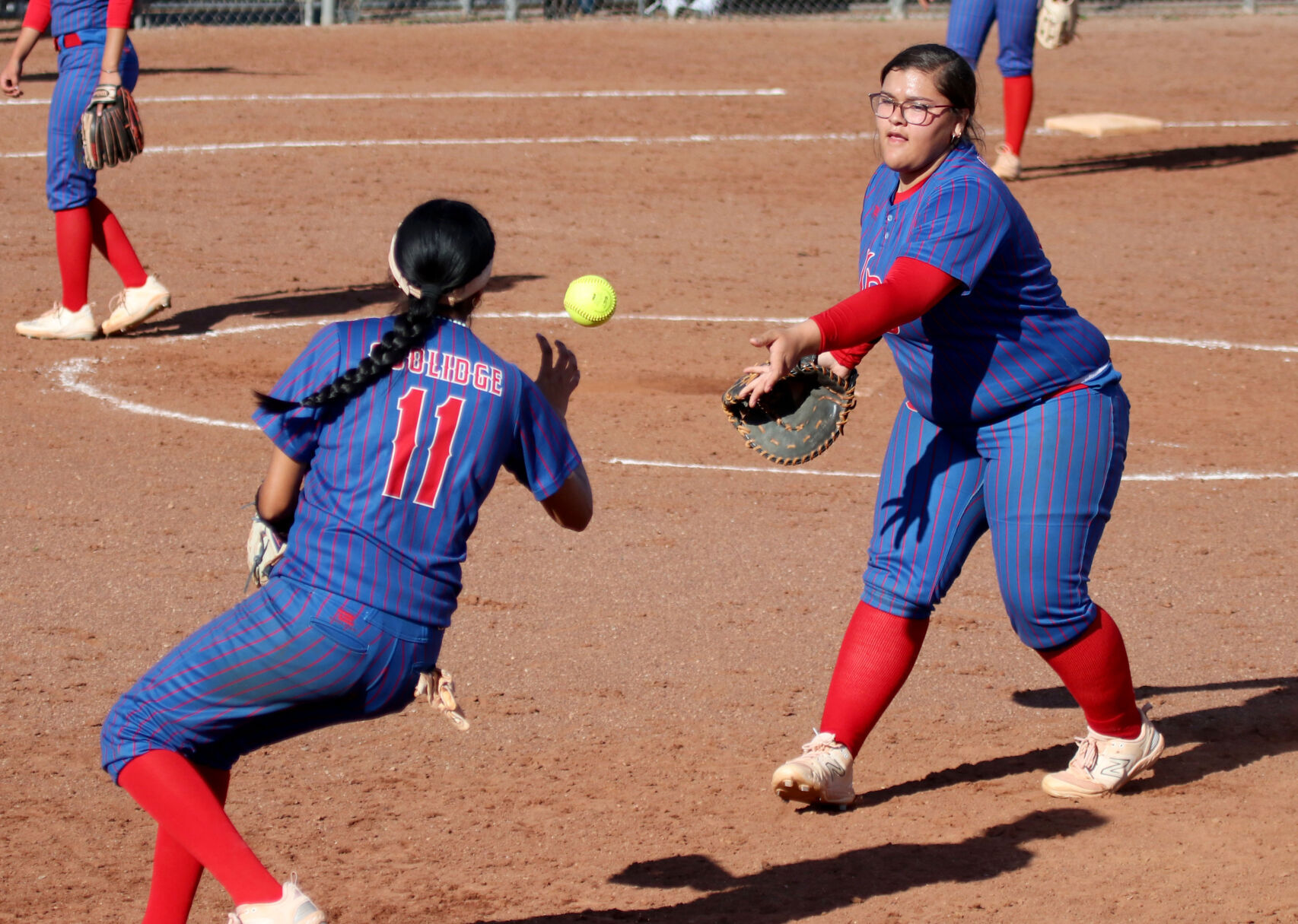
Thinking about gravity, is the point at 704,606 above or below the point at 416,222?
below

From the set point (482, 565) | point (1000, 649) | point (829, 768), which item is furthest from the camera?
point (482, 565)

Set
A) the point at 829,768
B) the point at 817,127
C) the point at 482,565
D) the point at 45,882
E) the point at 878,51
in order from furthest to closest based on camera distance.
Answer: the point at 878,51
the point at 817,127
the point at 482,565
the point at 829,768
the point at 45,882

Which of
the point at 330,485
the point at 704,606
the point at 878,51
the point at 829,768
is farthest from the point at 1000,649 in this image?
the point at 878,51

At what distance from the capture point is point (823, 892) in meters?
3.62

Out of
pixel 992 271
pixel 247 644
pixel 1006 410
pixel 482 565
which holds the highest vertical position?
pixel 992 271

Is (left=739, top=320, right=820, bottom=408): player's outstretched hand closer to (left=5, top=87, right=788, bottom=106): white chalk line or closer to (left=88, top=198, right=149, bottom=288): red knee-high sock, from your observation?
(left=88, top=198, right=149, bottom=288): red knee-high sock

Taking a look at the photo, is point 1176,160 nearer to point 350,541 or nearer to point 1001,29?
point 1001,29

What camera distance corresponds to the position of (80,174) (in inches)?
312

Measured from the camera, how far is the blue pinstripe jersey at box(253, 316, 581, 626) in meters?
2.79

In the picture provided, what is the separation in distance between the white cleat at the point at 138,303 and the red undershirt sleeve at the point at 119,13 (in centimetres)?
136

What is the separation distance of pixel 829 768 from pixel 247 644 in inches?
68.0

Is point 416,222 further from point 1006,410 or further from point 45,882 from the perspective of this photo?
point 45,882

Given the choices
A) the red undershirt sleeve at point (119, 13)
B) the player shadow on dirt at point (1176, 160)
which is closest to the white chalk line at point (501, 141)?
the player shadow on dirt at point (1176, 160)

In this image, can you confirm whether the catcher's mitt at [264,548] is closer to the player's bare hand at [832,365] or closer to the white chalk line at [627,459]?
the player's bare hand at [832,365]
